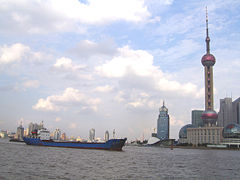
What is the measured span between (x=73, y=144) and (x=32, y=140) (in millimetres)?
33628

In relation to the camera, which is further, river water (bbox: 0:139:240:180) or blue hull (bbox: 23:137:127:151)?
blue hull (bbox: 23:137:127:151)

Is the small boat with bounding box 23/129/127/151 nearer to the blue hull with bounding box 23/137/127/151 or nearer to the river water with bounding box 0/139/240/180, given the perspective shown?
the blue hull with bounding box 23/137/127/151

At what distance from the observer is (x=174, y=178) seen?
47.8 m

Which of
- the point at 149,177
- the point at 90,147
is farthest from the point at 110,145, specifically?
the point at 149,177

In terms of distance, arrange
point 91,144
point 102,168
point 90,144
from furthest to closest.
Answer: point 90,144 → point 91,144 → point 102,168

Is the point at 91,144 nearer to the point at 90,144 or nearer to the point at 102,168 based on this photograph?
the point at 90,144

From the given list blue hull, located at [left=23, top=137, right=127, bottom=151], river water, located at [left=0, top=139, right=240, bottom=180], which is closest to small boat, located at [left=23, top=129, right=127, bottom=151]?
blue hull, located at [left=23, top=137, right=127, bottom=151]

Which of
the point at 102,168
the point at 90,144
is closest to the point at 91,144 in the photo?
the point at 90,144

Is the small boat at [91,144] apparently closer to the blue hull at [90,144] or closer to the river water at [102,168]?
the blue hull at [90,144]

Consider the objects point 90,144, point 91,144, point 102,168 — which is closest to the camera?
point 102,168

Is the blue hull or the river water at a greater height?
the river water

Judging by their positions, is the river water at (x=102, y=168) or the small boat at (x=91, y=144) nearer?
the river water at (x=102, y=168)

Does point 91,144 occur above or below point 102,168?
below

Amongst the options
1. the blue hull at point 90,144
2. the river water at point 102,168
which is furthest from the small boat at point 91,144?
the river water at point 102,168
